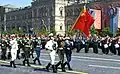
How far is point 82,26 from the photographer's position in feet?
68.3

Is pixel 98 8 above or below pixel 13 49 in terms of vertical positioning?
above

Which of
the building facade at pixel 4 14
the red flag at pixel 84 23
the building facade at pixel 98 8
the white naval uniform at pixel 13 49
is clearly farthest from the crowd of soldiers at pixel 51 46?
the building facade at pixel 4 14

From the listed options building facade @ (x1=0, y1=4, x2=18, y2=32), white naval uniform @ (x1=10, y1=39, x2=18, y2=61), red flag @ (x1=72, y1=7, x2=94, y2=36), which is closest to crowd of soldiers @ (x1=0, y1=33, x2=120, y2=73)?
white naval uniform @ (x1=10, y1=39, x2=18, y2=61)

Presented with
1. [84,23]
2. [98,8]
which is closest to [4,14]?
[98,8]

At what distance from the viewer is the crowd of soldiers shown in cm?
1537

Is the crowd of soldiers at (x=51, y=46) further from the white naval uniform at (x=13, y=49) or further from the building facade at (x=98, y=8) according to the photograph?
the building facade at (x=98, y=8)

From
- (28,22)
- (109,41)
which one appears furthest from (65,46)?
(28,22)

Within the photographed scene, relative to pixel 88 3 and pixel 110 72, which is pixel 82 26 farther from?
pixel 88 3

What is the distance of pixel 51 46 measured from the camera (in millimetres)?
15320

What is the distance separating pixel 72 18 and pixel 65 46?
7585 centimetres

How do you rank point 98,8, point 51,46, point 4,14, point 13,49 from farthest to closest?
1. point 4,14
2. point 98,8
3. point 13,49
4. point 51,46

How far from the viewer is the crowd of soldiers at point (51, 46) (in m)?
15.4

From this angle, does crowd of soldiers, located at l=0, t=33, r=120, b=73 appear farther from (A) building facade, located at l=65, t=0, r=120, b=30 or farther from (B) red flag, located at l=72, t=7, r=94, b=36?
(A) building facade, located at l=65, t=0, r=120, b=30

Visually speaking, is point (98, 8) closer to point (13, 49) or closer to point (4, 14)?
point (4, 14)
